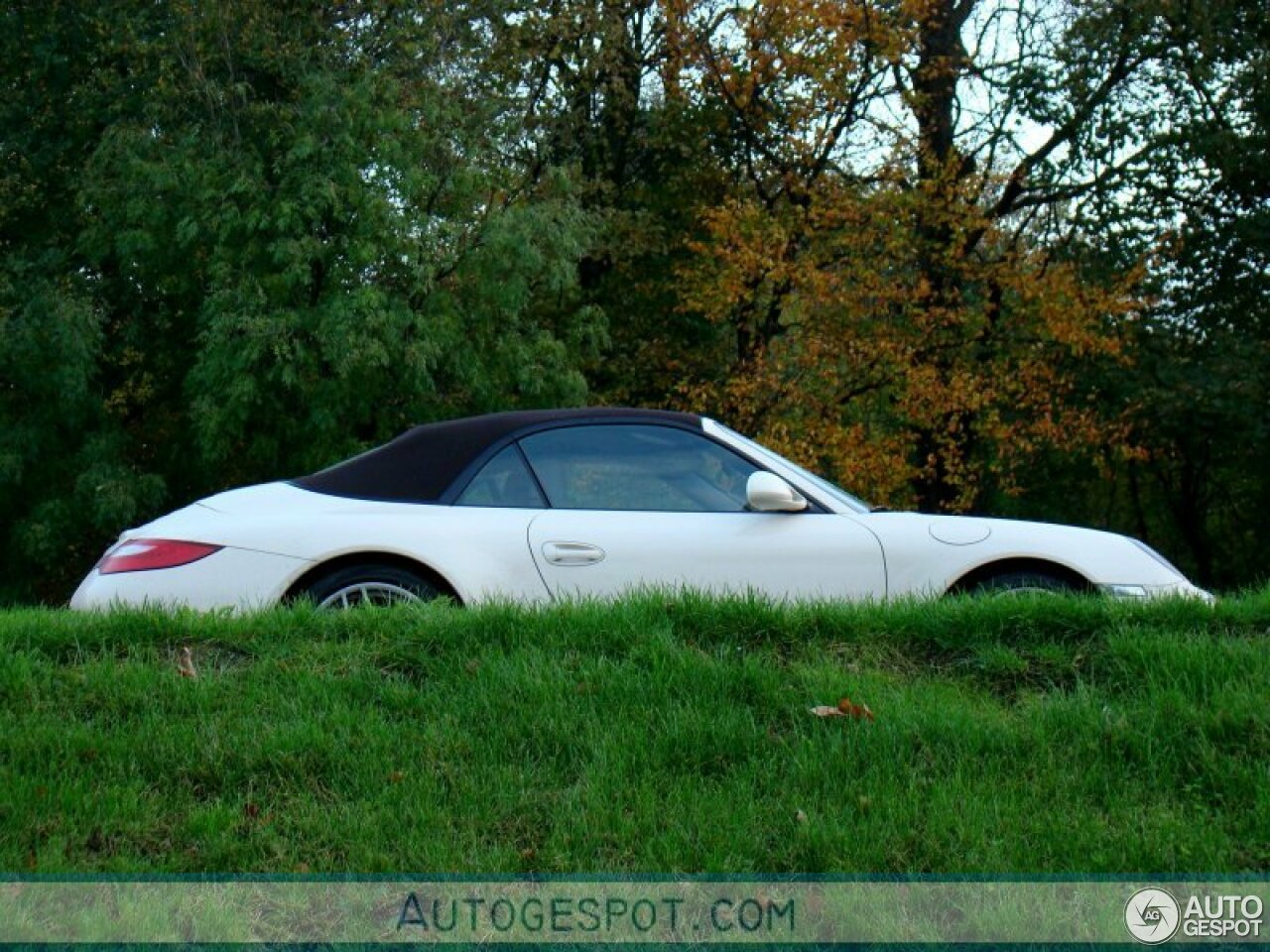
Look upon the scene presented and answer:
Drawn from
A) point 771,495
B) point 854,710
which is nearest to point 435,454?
point 771,495

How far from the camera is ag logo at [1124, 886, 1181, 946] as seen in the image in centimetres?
391

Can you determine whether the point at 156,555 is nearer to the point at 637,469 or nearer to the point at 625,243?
the point at 637,469

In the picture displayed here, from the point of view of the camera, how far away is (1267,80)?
23.5 m

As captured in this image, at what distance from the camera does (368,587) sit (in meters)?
6.74

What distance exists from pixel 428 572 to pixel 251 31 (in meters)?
14.3

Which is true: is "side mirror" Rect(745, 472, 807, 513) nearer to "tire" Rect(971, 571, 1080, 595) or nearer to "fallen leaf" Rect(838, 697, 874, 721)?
"tire" Rect(971, 571, 1080, 595)

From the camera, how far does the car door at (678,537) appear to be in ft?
22.6

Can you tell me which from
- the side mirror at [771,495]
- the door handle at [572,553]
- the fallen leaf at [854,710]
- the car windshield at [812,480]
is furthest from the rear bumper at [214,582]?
the fallen leaf at [854,710]

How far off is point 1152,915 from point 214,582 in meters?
4.28

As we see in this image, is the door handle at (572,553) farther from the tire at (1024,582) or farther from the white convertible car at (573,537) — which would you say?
the tire at (1024,582)

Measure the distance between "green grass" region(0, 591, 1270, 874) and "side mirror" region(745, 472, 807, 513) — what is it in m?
1.02

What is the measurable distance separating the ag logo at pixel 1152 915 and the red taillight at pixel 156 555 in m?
4.29

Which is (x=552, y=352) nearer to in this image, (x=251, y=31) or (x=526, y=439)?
(x=251, y=31)

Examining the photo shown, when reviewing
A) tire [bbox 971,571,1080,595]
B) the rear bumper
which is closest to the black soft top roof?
the rear bumper
